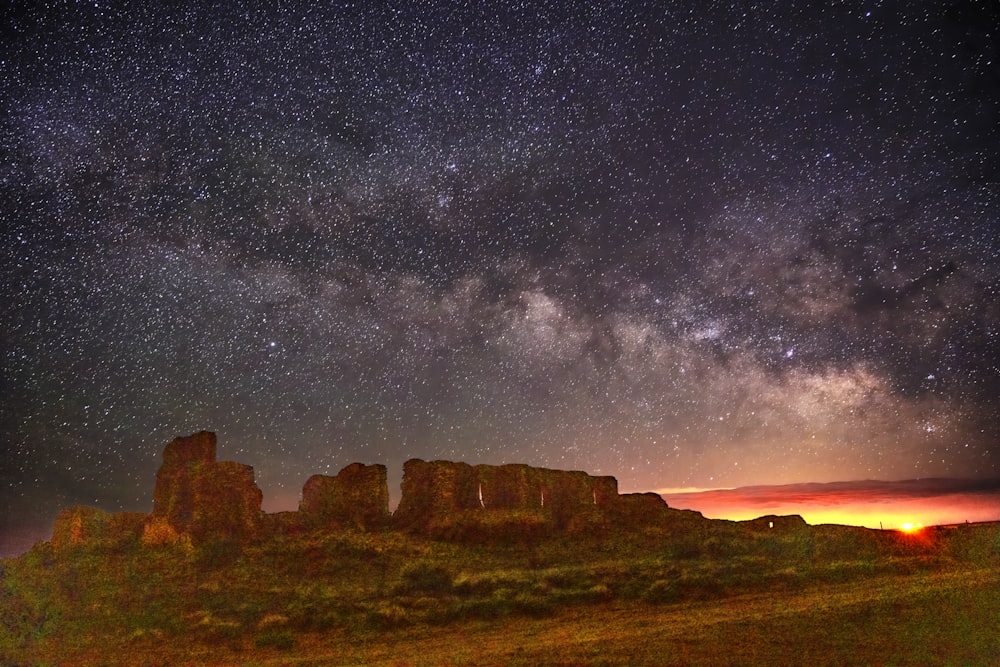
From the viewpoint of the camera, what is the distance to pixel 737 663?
93.1 ft

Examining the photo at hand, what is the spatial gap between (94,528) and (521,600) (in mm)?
60167

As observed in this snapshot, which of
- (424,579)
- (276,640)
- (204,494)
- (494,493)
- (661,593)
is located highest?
(204,494)

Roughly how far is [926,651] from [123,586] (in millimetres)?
66043

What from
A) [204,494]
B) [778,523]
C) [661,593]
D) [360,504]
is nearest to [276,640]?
[661,593]

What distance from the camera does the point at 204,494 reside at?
82688mm

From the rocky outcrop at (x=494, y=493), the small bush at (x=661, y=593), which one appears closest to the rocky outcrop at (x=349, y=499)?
the rocky outcrop at (x=494, y=493)

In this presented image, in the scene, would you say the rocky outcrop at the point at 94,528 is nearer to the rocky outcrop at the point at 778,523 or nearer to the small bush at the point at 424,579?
the small bush at the point at 424,579

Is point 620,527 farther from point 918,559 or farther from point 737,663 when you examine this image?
point 737,663

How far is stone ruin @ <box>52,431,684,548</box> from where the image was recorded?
257 ft

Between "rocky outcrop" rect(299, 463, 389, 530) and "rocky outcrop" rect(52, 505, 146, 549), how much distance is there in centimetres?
2168

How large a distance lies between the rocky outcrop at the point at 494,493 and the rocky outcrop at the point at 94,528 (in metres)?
34.4

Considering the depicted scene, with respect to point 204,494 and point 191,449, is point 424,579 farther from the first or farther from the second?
point 191,449

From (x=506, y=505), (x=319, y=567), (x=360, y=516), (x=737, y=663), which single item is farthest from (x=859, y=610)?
(x=360, y=516)

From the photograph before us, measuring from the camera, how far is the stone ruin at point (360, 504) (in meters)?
78.3
